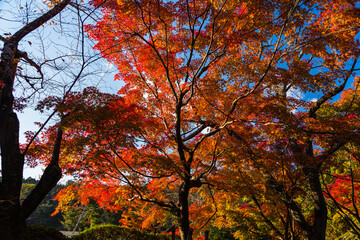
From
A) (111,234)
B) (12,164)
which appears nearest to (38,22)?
(12,164)

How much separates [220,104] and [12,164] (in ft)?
20.5

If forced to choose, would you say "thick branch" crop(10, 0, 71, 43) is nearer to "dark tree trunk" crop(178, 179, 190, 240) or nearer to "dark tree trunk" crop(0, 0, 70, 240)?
Answer: "dark tree trunk" crop(0, 0, 70, 240)

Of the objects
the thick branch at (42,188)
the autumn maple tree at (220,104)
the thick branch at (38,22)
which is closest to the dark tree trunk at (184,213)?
the autumn maple tree at (220,104)

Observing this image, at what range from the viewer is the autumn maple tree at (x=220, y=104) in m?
4.96

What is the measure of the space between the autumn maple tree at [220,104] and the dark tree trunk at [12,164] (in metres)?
0.98

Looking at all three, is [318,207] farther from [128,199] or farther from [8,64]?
[8,64]

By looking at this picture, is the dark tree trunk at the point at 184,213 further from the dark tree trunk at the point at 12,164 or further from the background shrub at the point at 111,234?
the background shrub at the point at 111,234

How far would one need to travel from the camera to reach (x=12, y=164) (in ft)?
11.0

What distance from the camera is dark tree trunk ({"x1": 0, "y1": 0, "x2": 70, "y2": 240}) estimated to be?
3111mm

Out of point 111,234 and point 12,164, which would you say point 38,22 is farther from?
point 111,234

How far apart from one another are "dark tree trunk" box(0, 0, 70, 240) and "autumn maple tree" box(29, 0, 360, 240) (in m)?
0.98

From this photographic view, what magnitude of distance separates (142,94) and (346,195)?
31.8ft

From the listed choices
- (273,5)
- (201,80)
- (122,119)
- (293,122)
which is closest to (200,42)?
(201,80)

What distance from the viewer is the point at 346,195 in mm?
8414
